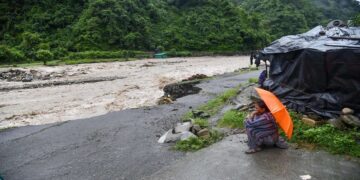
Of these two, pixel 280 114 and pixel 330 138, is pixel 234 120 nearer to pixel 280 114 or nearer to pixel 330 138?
pixel 330 138

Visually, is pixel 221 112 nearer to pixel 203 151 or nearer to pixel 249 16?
pixel 203 151

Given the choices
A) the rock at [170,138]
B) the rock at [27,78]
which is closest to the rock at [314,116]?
the rock at [170,138]

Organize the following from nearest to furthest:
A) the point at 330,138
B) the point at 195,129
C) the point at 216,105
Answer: the point at 330,138
the point at 195,129
the point at 216,105

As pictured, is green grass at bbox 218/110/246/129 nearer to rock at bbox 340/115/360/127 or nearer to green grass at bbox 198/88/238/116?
green grass at bbox 198/88/238/116

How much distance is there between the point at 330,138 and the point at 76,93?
54.3ft

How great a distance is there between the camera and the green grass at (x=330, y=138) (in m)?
7.02

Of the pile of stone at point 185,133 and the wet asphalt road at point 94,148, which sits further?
the pile of stone at point 185,133

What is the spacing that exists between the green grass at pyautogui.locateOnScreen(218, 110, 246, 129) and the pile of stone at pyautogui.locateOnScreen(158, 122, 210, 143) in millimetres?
910

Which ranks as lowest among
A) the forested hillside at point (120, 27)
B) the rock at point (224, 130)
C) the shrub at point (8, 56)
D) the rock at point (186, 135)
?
the rock at point (224, 130)

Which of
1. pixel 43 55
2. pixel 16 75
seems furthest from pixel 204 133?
pixel 43 55

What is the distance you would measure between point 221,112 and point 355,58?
5.35 m

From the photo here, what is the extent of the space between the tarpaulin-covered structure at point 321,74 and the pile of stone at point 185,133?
2891mm

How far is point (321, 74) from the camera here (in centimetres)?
876

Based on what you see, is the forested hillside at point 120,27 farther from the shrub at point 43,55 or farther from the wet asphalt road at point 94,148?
A: the wet asphalt road at point 94,148
